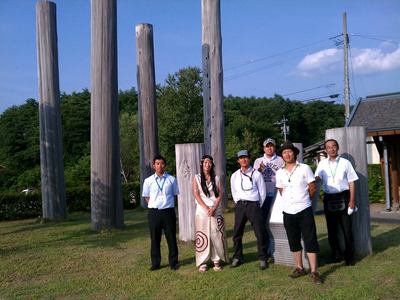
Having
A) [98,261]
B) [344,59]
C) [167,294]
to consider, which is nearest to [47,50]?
[98,261]

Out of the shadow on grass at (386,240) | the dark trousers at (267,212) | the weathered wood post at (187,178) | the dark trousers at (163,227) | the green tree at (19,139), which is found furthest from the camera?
the green tree at (19,139)

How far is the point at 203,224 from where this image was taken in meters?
6.33

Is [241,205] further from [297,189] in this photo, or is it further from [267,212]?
[297,189]

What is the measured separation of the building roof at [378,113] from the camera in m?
13.3

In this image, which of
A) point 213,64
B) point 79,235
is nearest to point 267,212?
point 79,235

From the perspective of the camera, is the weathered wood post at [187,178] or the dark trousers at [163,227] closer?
the dark trousers at [163,227]

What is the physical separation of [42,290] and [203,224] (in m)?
2.31

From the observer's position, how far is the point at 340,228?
21.2ft

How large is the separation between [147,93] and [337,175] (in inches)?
398

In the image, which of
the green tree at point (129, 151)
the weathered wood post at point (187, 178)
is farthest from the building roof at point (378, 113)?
the green tree at point (129, 151)

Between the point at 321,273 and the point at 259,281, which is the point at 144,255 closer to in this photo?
the point at 259,281

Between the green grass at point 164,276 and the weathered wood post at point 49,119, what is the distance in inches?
176

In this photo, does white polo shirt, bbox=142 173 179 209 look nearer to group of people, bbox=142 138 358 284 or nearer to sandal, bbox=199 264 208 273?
group of people, bbox=142 138 358 284

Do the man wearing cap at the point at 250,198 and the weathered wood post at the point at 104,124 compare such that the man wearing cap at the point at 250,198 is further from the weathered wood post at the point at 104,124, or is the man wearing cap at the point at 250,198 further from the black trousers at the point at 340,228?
the weathered wood post at the point at 104,124
